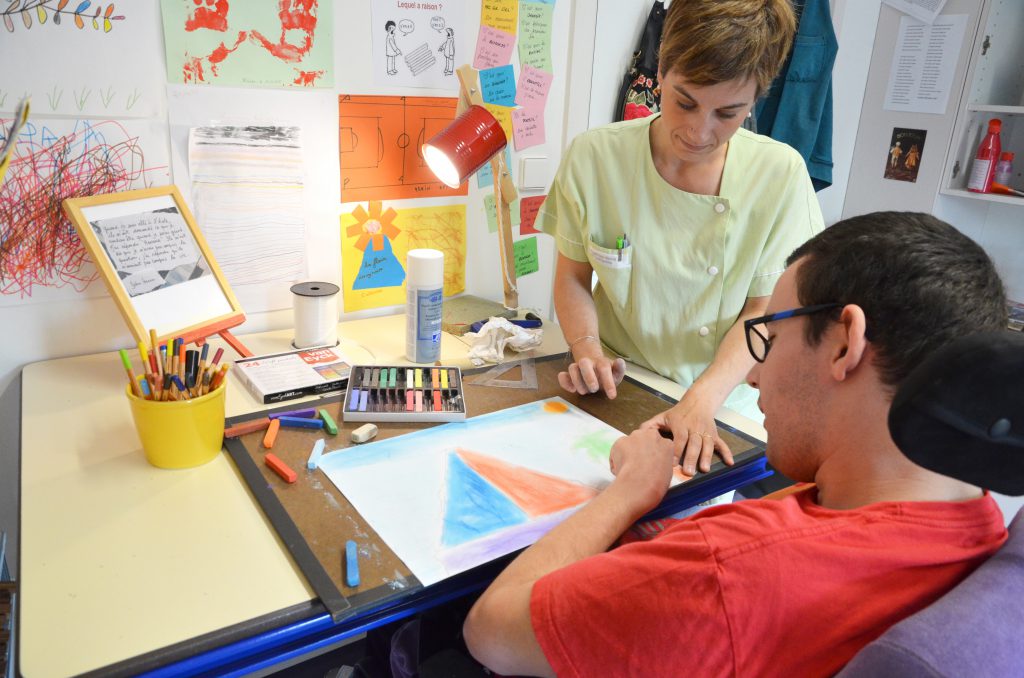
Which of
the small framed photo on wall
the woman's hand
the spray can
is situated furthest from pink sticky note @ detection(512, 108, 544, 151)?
the small framed photo on wall

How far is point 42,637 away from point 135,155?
0.85 m

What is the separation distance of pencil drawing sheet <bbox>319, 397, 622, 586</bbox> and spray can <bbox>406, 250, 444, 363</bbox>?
248mm

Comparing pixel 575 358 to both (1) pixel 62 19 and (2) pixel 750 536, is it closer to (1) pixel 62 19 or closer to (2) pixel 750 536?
(2) pixel 750 536

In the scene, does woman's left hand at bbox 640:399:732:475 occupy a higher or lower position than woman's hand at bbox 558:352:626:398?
Answer: lower

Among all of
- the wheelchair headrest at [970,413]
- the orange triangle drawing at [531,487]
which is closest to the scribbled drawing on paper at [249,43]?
the orange triangle drawing at [531,487]

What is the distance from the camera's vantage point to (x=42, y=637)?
25.8 inches

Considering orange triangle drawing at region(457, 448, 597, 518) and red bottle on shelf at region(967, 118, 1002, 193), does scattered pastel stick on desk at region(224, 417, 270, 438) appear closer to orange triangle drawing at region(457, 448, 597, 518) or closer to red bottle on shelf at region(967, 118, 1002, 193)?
orange triangle drawing at region(457, 448, 597, 518)

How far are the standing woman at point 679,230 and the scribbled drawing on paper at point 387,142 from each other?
298 mm

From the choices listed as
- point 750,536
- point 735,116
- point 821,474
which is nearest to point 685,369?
point 735,116

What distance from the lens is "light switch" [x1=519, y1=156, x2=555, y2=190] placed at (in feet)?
5.75

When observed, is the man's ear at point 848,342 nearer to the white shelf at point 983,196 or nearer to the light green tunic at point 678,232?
the light green tunic at point 678,232

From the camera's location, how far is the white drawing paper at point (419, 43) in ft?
4.64

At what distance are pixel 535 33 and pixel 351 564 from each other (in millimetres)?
1294

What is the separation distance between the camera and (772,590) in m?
0.59
